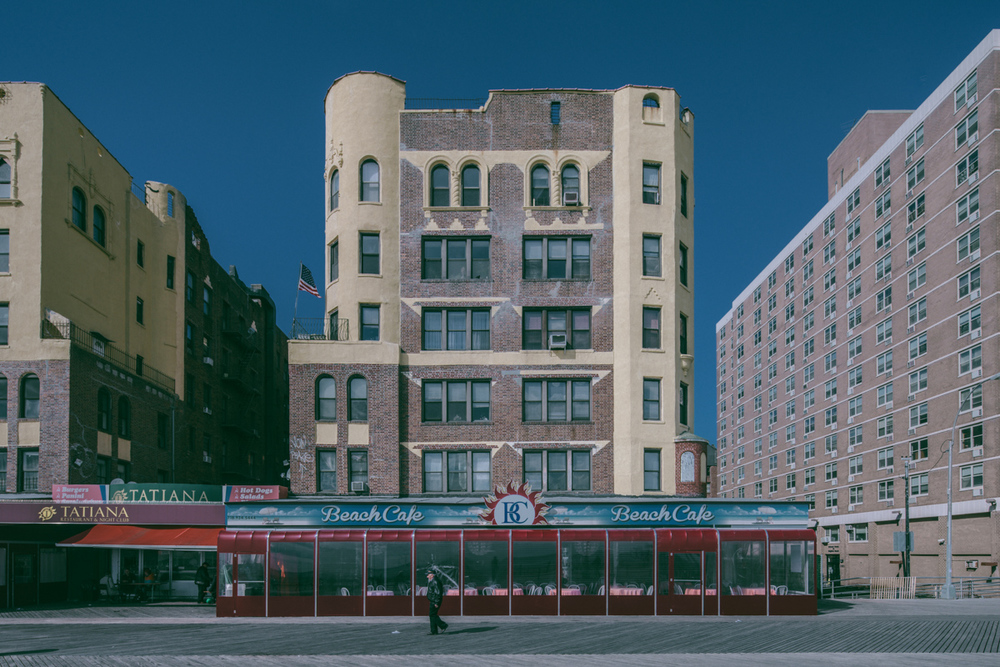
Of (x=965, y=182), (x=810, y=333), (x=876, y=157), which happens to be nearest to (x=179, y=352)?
(x=965, y=182)

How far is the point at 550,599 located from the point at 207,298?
36309mm

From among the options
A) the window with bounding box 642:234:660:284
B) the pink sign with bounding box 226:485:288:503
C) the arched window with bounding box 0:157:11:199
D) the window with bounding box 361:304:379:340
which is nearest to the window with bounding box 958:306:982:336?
the window with bounding box 642:234:660:284

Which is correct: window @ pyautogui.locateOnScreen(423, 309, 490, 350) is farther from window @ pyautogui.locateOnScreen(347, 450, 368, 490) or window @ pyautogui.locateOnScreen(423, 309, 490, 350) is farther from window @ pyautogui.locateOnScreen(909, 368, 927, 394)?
window @ pyautogui.locateOnScreen(909, 368, 927, 394)

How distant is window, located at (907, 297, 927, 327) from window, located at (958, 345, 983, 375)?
6756 mm

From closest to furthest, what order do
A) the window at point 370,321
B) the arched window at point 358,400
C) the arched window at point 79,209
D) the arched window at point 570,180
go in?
1. the arched window at point 358,400
2. the window at point 370,321
3. the arched window at point 570,180
4. the arched window at point 79,209

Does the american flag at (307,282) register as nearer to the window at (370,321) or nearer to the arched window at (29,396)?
the window at (370,321)

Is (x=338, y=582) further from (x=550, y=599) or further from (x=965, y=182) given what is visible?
(x=965, y=182)

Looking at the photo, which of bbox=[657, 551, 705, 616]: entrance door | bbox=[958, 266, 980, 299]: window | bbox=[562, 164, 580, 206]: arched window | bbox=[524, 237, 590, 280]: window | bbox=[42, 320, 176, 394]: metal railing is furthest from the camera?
bbox=[958, 266, 980, 299]: window

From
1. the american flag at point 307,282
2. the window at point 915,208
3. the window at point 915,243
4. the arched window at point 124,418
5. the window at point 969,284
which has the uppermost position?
the window at point 915,208

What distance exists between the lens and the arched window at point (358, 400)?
43.7m

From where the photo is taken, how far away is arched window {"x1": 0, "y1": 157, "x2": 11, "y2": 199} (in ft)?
148

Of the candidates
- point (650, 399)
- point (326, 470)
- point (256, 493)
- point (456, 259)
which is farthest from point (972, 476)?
point (256, 493)

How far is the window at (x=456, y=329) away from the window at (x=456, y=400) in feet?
5.34

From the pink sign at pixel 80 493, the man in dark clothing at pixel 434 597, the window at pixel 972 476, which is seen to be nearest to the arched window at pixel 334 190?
the pink sign at pixel 80 493
